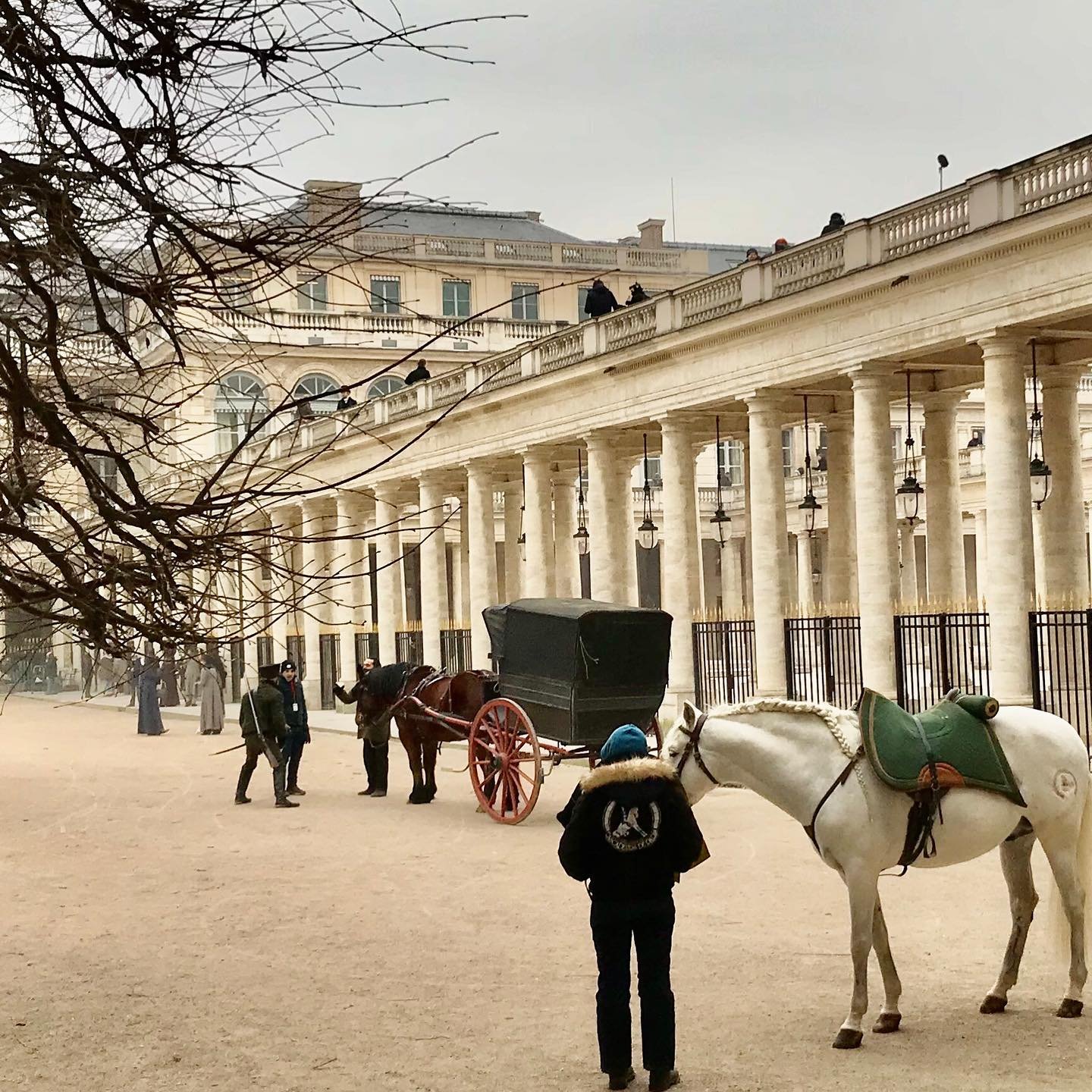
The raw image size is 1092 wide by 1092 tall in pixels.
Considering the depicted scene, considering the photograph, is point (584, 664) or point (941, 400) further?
point (941, 400)

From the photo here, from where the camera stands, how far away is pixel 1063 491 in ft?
89.2

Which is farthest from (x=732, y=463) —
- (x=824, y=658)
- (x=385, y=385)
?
(x=824, y=658)

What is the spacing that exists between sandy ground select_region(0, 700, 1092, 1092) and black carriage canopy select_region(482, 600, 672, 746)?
141 centimetres

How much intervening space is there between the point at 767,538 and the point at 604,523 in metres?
6.12

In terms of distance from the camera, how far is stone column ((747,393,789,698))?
92.9 feet

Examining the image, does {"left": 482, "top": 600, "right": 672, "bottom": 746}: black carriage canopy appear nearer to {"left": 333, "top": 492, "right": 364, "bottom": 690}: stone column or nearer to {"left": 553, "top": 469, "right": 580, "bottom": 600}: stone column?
{"left": 553, "top": 469, "right": 580, "bottom": 600}: stone column

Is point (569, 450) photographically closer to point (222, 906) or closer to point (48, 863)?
point (48, 863)

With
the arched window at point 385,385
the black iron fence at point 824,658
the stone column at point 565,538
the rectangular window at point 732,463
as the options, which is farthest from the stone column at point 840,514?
the arched window at point 385,385

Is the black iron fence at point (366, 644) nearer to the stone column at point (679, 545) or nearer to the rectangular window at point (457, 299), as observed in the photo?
the stone column at point (679, 545)

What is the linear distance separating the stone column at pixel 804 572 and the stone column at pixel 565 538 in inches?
240

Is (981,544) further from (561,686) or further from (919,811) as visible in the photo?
(919,811)

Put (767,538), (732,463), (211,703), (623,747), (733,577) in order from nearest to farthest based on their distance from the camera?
(623,747) < (767,538) < (211,703) < (733,577) < (732,463)

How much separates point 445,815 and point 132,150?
47.7 ft

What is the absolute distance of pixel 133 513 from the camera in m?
8.06
